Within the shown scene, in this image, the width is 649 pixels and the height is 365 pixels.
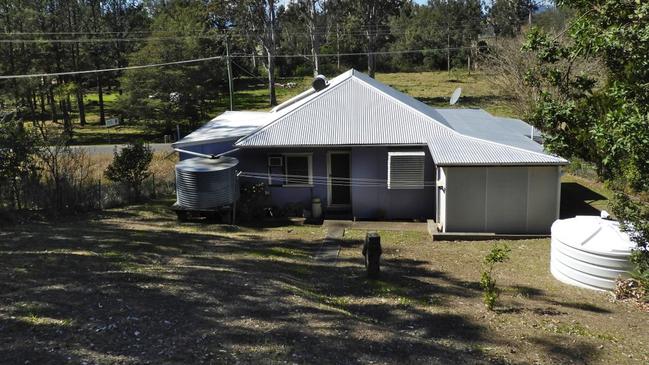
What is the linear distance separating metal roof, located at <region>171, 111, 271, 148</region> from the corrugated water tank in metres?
1.60

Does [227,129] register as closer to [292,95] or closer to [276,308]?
[276,308]

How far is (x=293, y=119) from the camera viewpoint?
17.5 meters

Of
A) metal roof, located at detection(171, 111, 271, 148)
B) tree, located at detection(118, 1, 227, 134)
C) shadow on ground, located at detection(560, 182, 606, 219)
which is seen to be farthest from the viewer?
tree, located at detection(118, 1, 227, 134)

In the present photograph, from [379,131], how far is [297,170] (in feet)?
9.00

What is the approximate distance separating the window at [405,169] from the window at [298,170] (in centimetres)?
259

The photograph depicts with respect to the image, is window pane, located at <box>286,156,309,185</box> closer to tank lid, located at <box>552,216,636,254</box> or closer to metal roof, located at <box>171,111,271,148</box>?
metal roof, located at <box>171,111,271,148</box>

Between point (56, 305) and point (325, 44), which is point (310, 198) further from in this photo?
point (325, 44)

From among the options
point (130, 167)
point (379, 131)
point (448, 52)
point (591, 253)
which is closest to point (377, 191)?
point (379, 131)

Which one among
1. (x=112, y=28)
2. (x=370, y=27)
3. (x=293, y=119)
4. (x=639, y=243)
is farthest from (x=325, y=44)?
(x=639, y=243)

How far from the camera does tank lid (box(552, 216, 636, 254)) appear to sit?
10906mm

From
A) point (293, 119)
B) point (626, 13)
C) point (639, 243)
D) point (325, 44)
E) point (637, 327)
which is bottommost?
point (637, 327)

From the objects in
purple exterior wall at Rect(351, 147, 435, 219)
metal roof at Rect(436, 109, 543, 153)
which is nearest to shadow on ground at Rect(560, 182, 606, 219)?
metal roof at Rect(436, 109, 543, 153)

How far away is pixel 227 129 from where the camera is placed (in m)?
19.1

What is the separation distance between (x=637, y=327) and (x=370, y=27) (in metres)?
43.1
